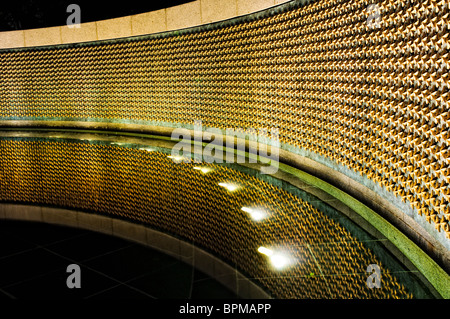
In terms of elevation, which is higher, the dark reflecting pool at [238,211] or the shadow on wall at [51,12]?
the shadow on wall at [51,12]

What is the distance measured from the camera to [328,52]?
537 cm

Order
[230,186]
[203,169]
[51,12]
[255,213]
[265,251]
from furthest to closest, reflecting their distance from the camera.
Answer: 1. [51,12]
2. [203,169]
3. [230,186]
4. [255,213]
5. [265,251]

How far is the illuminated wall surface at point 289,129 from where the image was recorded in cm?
315

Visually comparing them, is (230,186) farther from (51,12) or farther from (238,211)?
(51,12)

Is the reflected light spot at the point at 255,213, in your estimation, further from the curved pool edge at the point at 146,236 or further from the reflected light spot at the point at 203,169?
the reflected light spot at the point at 203,169

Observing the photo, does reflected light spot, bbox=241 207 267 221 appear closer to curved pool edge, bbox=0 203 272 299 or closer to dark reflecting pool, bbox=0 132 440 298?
dark reflecting pool, bbox=0 132 440 298

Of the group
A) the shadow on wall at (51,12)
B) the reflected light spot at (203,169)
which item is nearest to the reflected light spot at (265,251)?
the reflected light spot at (203,169)

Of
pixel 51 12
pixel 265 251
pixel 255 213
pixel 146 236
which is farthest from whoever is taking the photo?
pixel 51 12

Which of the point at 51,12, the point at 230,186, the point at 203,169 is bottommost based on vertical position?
the point at 230,186

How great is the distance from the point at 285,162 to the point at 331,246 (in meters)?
3.47

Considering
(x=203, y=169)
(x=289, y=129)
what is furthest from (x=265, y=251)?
(x=289, y=129)

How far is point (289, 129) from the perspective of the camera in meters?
6.79
